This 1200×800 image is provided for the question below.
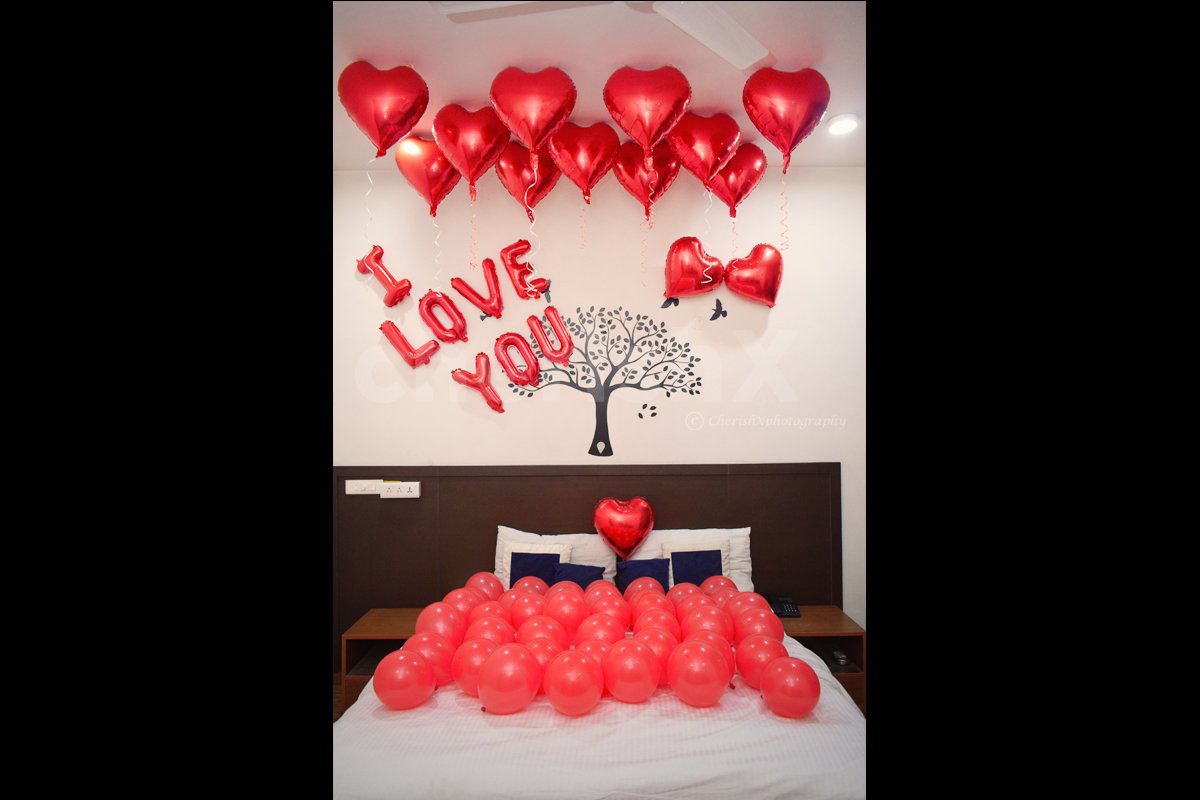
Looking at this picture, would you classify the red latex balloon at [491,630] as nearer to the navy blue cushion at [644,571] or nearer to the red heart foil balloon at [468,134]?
the navy blue cushion at [644,571]

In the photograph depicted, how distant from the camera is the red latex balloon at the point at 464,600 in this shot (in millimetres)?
2424

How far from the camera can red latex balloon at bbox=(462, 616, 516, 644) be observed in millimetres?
2145

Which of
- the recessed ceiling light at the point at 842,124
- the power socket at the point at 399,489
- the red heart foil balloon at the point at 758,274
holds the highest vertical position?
the recessed ceiling light at the point at 842,124

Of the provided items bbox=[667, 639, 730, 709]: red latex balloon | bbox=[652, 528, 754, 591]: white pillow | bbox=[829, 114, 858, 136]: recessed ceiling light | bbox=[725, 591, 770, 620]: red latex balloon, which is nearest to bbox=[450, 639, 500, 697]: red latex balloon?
bbox=[667, 639, 730, 709]: red latex balloon

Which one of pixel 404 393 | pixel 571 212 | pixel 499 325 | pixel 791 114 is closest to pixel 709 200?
pixel 571 212

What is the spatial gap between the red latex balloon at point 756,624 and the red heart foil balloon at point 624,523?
2.50 ft

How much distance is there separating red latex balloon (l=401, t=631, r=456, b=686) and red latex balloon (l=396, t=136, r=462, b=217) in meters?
1.79

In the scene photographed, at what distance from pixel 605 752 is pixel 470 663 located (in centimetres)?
54

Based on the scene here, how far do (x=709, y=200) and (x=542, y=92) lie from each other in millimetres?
1318

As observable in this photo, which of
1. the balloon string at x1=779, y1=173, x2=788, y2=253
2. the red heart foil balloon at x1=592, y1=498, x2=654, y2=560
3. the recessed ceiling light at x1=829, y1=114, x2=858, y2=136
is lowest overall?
the red heart foil balloon at x1=592, y1=498, x2=654, y2=560

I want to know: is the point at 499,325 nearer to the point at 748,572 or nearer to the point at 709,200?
the point at 709,200

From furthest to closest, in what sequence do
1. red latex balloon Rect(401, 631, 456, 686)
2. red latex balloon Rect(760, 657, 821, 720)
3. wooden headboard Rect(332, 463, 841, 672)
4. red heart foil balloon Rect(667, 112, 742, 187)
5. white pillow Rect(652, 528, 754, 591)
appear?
wooden headboard Rect(332, 463, 841, 672) < white pillow Rect(652, 528, 754, 591) < red heart foil balloon Rect(667, 112, 742, 187) < red latex balloon Rect(401, 631, 456, 686) < red latex balloon Rect(760, 657, 821, 720)
